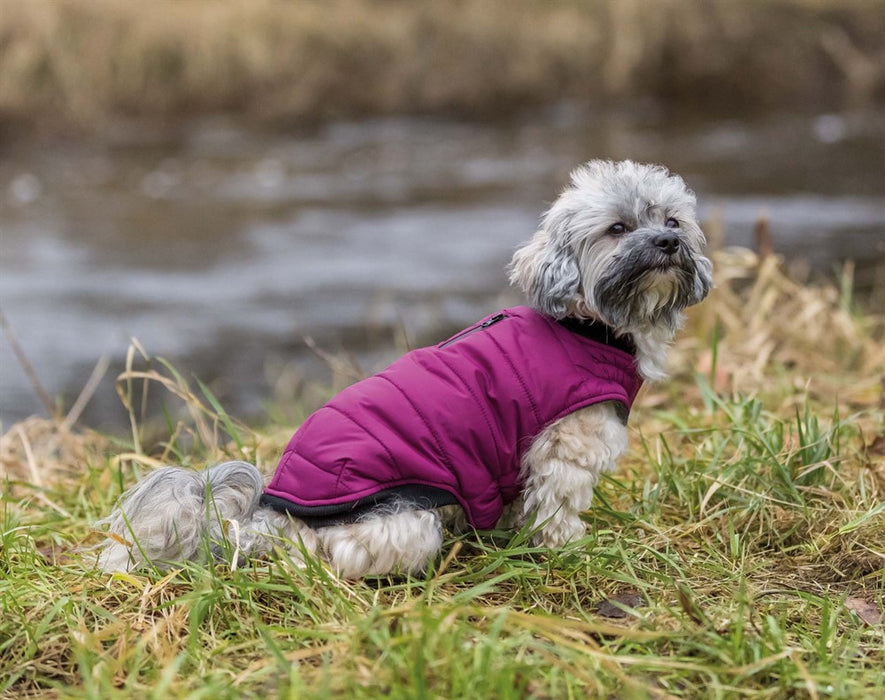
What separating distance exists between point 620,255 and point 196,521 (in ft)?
5.05

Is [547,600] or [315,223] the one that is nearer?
[547,600]

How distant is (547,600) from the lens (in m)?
2.96

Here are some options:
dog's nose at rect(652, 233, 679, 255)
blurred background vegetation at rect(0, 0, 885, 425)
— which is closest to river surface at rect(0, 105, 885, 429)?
blurred background vegetation at rect(0, 0, 885, 425)

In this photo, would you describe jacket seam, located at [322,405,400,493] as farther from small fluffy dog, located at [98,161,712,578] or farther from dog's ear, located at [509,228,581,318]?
dog's ear, located at [509,228,581,318]

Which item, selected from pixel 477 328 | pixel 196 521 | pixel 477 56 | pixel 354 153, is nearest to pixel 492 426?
pixel 477 328

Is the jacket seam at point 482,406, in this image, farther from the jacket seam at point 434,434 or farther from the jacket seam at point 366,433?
the jacket seam at point 366,433

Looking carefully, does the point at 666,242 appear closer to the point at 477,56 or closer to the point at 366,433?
the point at 366,433

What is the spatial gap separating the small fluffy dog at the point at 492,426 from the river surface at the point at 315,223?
95.1 inches

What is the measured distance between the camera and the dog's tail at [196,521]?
2.92 m

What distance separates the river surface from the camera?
7695 millimetres

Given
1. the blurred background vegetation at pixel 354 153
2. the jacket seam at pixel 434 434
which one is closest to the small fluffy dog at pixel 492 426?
the jacket seam at pixel 434 434

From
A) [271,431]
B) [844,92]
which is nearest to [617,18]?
[844,92]

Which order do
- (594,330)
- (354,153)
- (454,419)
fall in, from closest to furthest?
(454,419) < (594,330) < (354,153)

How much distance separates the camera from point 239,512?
3016mm
